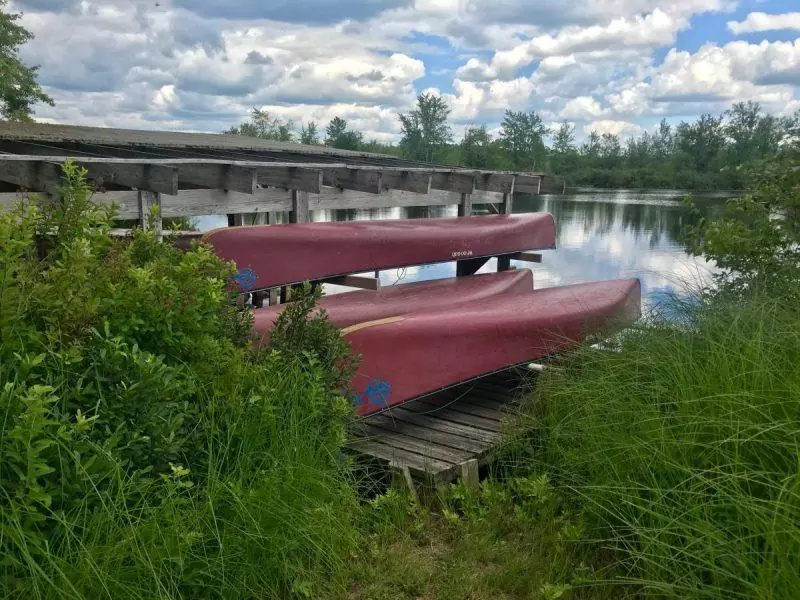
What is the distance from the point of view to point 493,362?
217 inches

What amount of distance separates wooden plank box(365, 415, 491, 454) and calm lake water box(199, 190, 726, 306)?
192 cm

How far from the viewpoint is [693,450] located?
2.95 meters

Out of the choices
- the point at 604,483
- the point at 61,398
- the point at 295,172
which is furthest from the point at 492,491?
the point at 295,172

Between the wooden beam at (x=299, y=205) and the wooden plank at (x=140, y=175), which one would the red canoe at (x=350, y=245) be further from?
the wooden beam at (x=299, y=205)

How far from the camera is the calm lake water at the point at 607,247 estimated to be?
17406 millimetres

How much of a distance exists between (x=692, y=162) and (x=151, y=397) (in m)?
68.8

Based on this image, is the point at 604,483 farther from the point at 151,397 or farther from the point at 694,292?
the point at 694,292

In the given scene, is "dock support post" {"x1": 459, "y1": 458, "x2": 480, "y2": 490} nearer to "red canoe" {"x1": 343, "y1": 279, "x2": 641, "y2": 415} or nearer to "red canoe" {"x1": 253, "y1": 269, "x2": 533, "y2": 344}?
"red canoe" {"x1": 343, "y1": 279, "x2": 641, "y2": 415}

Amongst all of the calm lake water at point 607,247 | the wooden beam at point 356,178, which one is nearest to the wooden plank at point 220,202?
the wooden beam at point 356,178

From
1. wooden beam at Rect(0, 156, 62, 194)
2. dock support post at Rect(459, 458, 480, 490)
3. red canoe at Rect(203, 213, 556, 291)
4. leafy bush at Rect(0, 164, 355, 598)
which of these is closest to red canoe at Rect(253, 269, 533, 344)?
red canoe at Rect(203, 213, 556, 291)

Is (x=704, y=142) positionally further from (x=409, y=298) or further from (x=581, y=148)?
(x=409, y=298)

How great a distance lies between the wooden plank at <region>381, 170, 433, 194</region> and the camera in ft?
29.0

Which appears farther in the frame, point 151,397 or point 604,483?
point 604,483

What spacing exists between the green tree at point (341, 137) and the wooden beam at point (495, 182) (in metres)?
61.2
